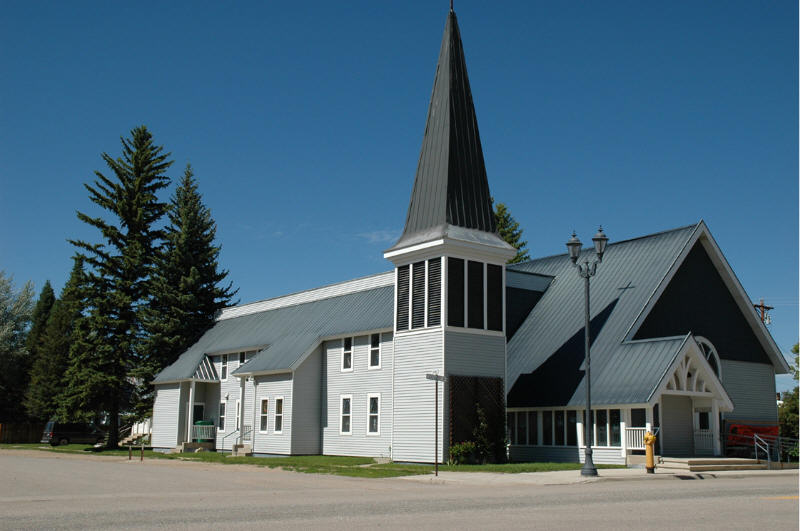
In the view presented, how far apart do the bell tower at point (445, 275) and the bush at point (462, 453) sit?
0.41 m

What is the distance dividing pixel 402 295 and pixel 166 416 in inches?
899

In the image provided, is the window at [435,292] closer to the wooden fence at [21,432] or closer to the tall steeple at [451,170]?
the tall steeple at [451,170]

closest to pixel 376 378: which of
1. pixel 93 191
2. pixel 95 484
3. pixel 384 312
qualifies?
pixel 384 312

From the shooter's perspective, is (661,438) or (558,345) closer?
(661,438)

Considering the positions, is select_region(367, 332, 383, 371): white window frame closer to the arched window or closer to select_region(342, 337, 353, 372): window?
select_region(342, 337, 353, 372): window

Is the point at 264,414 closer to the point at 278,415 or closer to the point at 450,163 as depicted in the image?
the point at 278,415

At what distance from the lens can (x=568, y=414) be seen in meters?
30.5

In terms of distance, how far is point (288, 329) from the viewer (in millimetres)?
42906

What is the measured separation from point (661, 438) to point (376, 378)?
1219 cm

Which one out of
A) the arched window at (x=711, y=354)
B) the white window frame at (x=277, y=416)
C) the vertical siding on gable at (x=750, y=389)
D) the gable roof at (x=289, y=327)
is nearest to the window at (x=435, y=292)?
the gable roof at (x=289, y=327)

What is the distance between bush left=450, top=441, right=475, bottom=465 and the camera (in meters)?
28.7

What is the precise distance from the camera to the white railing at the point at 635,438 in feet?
91.1

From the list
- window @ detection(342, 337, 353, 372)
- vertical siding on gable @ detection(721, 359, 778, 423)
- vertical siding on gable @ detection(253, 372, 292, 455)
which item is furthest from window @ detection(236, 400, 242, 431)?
vertical siding on gable @ detection(721, 359, 778, 423)

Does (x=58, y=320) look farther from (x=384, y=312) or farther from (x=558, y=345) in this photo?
(x=558, y=345)
